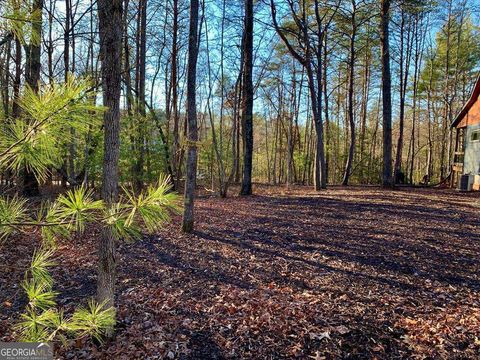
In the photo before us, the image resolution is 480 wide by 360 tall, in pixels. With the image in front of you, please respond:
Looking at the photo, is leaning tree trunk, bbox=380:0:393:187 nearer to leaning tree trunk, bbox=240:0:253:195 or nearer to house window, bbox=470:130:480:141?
house window, bbox=470:130:480:141

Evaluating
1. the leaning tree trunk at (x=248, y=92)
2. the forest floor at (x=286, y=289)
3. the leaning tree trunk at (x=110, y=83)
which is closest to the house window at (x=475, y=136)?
the forest floor at (x=286, y=289)

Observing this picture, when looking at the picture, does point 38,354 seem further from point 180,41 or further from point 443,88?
point 443,88

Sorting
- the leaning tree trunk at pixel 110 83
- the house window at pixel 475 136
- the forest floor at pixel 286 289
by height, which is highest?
the house window at pixel 475 136

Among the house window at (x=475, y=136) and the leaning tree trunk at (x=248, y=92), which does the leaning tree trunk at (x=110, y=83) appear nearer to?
the leaning tree trunk at (x=248, y=92)

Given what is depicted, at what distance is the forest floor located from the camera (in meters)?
2.58

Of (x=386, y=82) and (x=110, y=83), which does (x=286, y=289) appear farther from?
(x=386, y=82)

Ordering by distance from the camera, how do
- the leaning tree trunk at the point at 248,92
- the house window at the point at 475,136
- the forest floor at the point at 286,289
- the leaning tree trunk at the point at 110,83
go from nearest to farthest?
the leaning tree trunk at the point at 110,83 < the forest floor at the point at 286,289 < the leaning tree trunk at the point at 248,92 < the house window at the point at 475,136

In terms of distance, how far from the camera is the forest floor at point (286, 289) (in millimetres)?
2584

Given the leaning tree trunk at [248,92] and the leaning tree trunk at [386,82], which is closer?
the leaning tree trunk at [248,92]

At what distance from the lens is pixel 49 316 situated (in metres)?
1.37

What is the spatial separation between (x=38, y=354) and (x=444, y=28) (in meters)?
22.5

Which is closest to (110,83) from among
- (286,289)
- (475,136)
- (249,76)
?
(286,289)

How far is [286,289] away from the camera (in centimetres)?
359

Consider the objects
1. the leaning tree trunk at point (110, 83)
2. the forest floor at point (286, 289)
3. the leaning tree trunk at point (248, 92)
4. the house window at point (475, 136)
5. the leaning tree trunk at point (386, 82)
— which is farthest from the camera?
the house window at point (475, 136)
